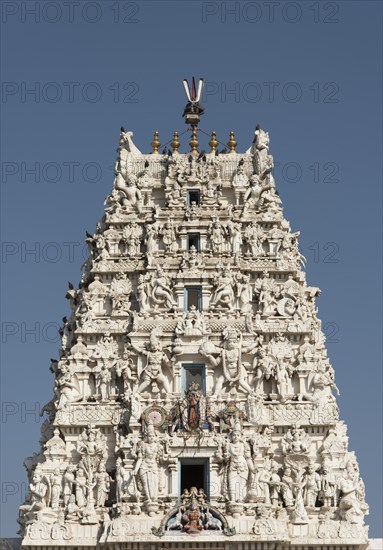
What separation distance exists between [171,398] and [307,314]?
6546mm

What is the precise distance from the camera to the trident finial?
4922 centimetres

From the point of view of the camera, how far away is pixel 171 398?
132 ft

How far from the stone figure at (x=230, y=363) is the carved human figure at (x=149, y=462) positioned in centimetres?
303

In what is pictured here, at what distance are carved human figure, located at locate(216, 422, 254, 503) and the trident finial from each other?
1578 centimetres

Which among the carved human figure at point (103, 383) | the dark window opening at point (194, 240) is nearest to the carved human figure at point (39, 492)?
the carved human figure at point (103, 383)

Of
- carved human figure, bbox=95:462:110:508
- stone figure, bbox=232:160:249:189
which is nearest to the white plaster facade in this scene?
carved human figure, bbox=95:462:110:508

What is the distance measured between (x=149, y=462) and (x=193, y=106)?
689 inches

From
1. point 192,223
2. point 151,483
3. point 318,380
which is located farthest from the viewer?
point 192,223

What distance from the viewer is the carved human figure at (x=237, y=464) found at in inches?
1502

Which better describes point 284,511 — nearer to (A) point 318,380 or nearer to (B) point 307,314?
(A) point 318,380

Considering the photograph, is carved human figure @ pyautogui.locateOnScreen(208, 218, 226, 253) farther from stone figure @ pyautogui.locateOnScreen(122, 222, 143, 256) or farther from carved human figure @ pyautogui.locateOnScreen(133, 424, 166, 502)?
carved human figure @ pyautogui.locateOnScreen(133, 424, 166, 502)

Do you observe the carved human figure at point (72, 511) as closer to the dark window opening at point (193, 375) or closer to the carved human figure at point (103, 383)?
the carved human figure at point (103, 383)

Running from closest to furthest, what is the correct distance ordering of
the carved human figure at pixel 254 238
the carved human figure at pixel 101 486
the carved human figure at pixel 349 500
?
the carved human figure at pixel 349 500, the carved human figure at pixel 101 486, the carved human figure at pixel 254 238

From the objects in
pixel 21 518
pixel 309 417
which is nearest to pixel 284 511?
pixel 309 417
